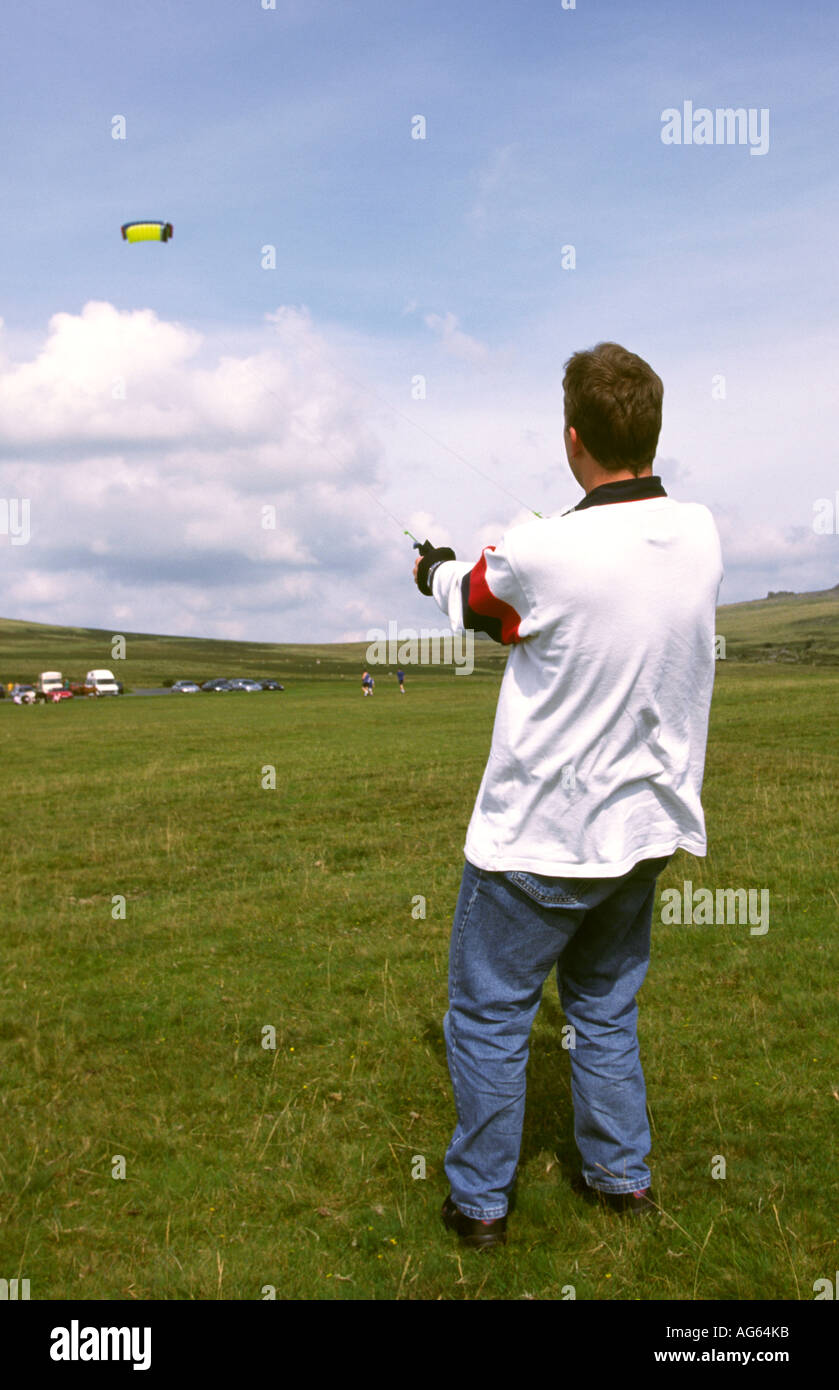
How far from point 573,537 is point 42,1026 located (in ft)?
17.3

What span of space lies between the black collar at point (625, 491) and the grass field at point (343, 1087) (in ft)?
9.53

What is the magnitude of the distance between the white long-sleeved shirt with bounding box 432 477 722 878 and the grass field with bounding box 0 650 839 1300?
1652 mm

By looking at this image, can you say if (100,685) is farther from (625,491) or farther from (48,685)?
(625,491)

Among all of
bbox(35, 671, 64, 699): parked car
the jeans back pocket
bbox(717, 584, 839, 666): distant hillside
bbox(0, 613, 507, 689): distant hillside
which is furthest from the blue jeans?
bbox(0, 613, 507, 689): distant hillside

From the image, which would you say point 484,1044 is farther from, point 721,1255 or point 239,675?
point 239,675

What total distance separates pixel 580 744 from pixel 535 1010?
1169mm

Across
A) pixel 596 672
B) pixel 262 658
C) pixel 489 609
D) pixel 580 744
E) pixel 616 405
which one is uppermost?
pixel 616 405

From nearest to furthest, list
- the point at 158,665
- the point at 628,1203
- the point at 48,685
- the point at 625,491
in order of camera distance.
Result: the point at 625,491 < the point at 628,1203 < the point at 48,685 < the point at 158,665

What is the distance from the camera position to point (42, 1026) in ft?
22.2

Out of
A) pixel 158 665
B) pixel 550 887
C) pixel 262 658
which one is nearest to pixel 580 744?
pixel 550 887

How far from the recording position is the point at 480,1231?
399cm

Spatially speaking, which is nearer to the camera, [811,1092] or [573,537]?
[573,537]

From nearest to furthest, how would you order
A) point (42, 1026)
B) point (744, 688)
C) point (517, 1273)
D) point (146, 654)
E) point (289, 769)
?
point (517, 1273) → point (42, 1026) → point (289, 769) → point (744, 688) → point (146, 654)
